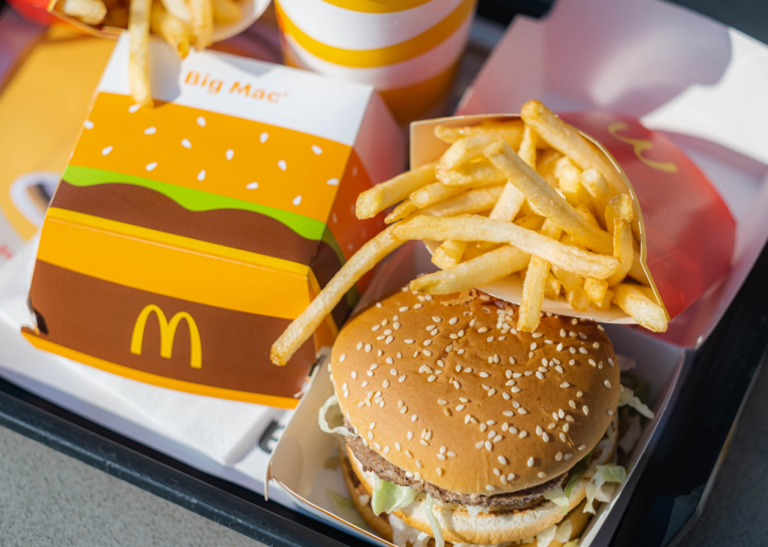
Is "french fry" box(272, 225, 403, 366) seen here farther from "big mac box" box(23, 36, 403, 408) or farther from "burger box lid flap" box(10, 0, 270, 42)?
"burger box lid flap" box(10, 0, 270, 42)

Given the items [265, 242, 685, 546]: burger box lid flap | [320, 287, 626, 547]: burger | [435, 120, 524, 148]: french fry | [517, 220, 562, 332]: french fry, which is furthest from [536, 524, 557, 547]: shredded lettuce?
[435, 120, 524, 148]: french fry

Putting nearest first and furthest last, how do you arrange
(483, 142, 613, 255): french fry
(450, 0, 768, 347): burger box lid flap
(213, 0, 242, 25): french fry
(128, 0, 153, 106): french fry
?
(483, 142, 613, 255): french fry < (128, 0, 153, 106): french fry < (213, 0, 242, 25): french fry < (450, 0, 768, 347): burger box lid flap

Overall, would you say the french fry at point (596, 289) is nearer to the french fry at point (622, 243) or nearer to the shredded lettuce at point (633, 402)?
the french fry at point (622, 243)

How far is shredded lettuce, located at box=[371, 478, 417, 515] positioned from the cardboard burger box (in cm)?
8

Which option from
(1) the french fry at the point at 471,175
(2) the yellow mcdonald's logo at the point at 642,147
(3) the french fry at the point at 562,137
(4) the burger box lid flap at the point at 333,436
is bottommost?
(4) the burger box lid flap at the point at 333,436

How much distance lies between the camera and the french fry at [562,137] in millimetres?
1272

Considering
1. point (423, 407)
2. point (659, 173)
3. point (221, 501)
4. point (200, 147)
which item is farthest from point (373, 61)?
point (221, 501)

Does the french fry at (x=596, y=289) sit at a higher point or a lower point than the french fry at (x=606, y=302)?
higher

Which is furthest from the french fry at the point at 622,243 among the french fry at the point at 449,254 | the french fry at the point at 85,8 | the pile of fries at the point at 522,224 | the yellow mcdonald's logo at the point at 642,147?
the french fry at the point at 85,8

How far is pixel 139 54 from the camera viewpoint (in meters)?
1.53

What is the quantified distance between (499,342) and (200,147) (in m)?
0.98

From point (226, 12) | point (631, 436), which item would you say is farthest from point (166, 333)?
point (631, 436)

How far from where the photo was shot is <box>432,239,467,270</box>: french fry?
126cm

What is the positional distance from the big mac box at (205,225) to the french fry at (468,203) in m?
0.31
